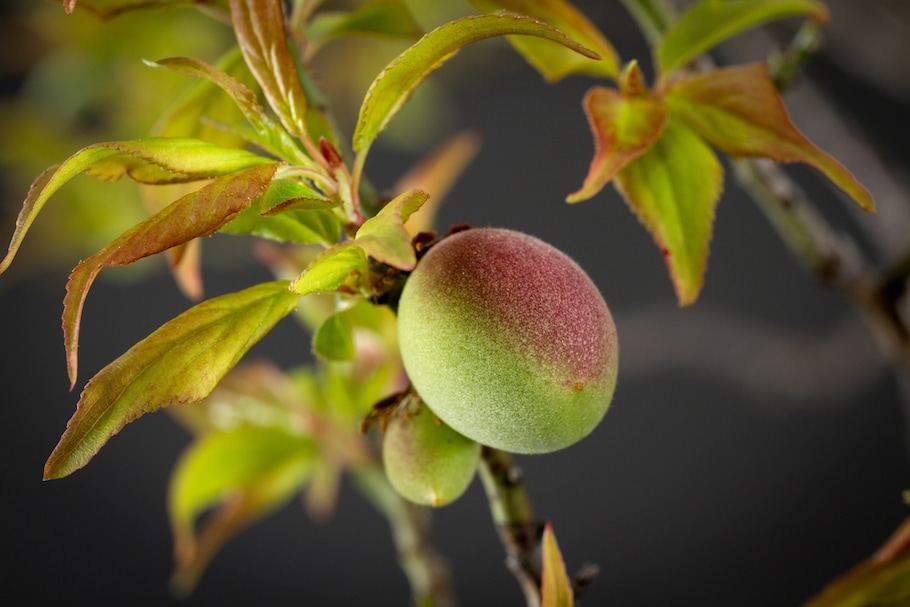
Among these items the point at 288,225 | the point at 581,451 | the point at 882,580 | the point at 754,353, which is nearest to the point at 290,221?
the point at 288,225

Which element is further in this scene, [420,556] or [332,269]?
[420,556]

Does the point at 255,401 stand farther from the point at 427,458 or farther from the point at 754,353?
the point at 754,353

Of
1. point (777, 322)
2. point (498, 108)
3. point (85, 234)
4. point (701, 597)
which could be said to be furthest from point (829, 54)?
point (85, 234)

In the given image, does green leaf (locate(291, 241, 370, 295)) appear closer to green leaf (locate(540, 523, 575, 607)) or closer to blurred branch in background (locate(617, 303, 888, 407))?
green leaf (locate(540, 523, 575, 607))

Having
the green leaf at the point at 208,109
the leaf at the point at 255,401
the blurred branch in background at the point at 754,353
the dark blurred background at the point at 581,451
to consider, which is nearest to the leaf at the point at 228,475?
the leaf at the point at 255,401

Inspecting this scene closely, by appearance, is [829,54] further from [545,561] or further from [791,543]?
[545,561]

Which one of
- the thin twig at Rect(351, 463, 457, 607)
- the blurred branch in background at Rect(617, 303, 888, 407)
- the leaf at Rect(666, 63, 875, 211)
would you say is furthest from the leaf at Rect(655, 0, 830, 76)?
the blurred branch in background at Rect(617, 303, 888, 407)
